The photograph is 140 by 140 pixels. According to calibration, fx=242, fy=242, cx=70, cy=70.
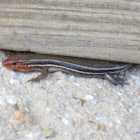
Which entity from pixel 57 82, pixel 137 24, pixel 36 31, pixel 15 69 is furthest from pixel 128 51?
pixel 15 69

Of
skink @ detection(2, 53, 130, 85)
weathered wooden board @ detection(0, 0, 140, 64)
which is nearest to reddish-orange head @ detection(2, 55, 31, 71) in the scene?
skink @ detection(2, 53, 130, 85)

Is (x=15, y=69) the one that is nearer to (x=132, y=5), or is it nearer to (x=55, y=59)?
(x=55, y=59)

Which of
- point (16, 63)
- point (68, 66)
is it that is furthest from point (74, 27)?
point (16, 63)

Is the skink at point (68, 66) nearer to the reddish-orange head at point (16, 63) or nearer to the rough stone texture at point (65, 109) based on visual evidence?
the reddish-orange head at point (16, 63)

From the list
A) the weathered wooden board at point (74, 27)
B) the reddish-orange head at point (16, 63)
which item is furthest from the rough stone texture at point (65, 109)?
the weathered wooden board at point (74, 27)

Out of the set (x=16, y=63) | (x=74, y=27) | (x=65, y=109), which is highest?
(x=74, y=27)

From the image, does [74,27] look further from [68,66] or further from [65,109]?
[65,109]

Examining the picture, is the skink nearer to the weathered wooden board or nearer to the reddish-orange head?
the reddish-orange head
